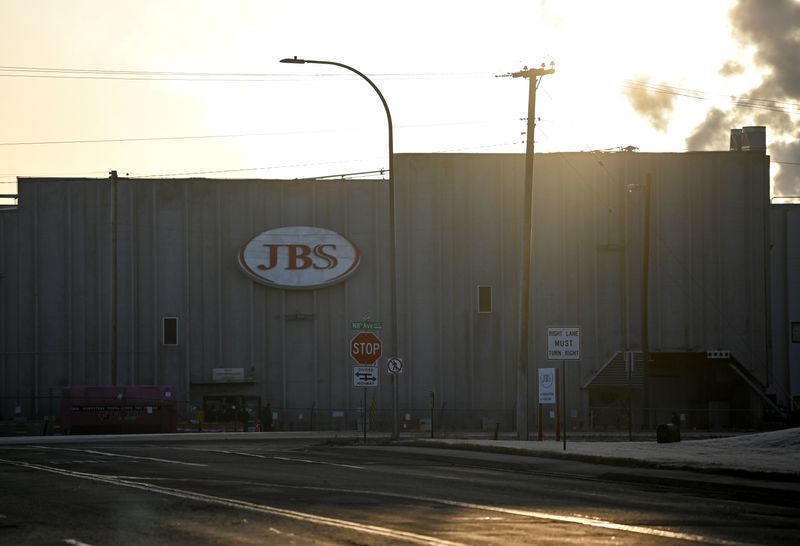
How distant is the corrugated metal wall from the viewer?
58.0 metres

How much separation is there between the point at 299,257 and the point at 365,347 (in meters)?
24.2

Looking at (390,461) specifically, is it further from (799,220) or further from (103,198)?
(799,220)

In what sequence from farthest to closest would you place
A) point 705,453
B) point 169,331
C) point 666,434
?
point 169,331 → point 666,434 → point 705,453

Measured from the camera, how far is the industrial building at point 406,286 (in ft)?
190

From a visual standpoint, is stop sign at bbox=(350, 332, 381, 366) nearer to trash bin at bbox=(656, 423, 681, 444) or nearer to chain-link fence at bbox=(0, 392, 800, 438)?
trash bin at bbox=(656, 423, 681, 444)

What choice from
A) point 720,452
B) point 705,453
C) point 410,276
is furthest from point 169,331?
point 720,452

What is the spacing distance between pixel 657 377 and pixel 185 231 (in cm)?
2480

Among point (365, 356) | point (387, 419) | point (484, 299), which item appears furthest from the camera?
point (484, 299)

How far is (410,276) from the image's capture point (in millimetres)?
58875

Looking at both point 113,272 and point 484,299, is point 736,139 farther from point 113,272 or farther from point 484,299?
point 113,272

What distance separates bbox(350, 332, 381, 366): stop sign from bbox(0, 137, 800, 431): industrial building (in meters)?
22.4

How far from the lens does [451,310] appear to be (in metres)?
58.8

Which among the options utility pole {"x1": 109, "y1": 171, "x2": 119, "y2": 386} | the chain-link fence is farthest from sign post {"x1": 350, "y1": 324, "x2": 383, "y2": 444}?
utility pole {"x1": 109, "y1": 171, "x2": 119, "y2": 386}

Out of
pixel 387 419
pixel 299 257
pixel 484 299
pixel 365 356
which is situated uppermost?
pixel 299 257
